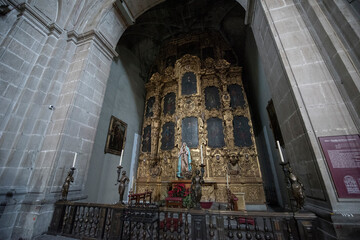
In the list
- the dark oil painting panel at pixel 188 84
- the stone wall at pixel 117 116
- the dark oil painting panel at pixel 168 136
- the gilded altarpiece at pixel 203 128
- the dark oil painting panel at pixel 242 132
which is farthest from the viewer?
the dark oil painting panel at pixel 188 84

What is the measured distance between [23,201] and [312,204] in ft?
18.2

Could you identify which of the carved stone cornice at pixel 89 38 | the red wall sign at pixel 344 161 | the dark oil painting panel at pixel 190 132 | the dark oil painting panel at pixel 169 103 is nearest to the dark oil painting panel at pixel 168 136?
the dark oil painting panel at pixel 190 132

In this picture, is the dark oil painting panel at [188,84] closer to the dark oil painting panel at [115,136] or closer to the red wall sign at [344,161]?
the dark oil painting panel at [115,136]

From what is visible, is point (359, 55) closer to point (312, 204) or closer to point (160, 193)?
point (312, 204)

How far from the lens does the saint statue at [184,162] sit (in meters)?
7.65

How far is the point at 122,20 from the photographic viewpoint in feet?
19.9

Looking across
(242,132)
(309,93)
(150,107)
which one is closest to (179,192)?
(242,132)

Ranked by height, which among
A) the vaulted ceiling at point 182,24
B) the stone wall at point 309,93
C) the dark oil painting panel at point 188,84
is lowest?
the stone wall at point 309,93

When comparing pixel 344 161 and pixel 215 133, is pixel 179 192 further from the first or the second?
pixel 344 161

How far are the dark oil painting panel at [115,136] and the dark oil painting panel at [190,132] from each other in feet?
10.9

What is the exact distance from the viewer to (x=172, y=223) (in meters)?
2.40

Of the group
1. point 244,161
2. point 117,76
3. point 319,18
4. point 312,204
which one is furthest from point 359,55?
point 117,76

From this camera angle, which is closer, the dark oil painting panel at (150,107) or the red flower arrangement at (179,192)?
the red flower arrangement at (179,192)

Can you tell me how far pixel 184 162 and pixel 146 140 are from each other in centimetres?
305
